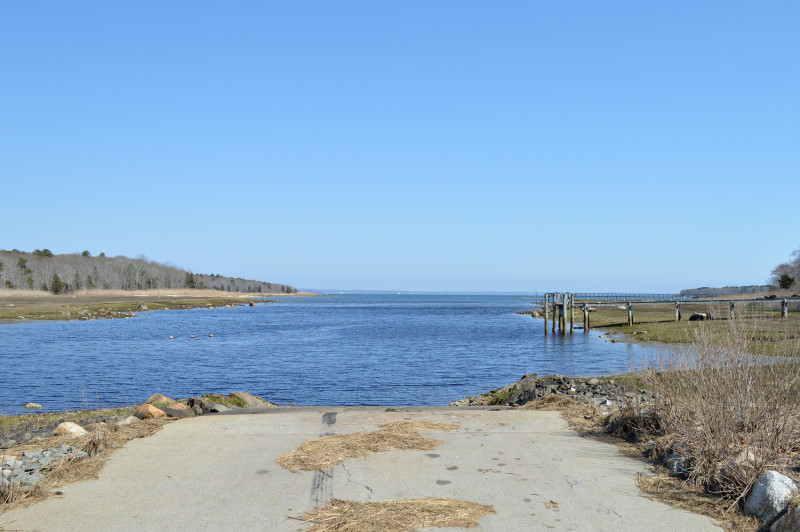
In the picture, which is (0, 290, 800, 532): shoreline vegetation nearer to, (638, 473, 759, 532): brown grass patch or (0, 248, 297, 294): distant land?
(638, 473, 759, 532): brown grass patch

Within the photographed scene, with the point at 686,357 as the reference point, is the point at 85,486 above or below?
below

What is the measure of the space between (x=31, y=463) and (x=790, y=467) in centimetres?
854

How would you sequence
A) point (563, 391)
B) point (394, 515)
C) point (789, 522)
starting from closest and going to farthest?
point (789, 522) < point (394, 515) < point (563, 391)

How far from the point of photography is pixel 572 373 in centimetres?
2692

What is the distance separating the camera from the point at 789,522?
4.93 m

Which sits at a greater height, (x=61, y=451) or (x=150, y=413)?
(x=61, y=451)

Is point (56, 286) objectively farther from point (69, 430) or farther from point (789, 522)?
point (789, 522)

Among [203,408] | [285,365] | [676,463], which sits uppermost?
[676,463]

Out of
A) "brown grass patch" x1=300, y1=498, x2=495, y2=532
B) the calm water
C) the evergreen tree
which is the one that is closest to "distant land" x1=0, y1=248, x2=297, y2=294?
the evergreen tree

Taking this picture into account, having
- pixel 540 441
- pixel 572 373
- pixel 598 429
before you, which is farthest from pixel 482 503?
pixel 572 373

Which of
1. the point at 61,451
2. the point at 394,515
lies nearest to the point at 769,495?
the point at 394,515

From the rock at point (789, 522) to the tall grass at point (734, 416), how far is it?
0.78 metres

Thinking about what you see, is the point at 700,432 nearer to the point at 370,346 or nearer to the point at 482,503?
the point at 482,503

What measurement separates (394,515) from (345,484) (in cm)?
121
